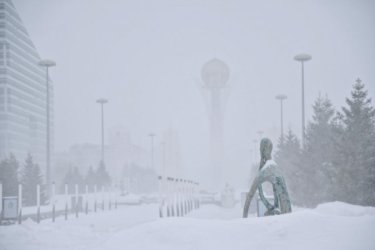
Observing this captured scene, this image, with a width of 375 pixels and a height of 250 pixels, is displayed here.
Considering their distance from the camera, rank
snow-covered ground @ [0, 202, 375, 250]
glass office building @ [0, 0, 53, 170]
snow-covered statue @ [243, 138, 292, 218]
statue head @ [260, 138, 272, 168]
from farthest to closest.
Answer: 1. glass office building @ [0, 0, 53, 170]
2. statue head @ [260, 138, 272, 168]
3. snow-covered statue @ [243, 138, 292, 218]
4. snow-covered ground @ [0, 202, 375, 250]

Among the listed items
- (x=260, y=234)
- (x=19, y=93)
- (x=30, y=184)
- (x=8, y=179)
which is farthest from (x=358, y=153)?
(x=19, y=93)

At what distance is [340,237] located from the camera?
978 cm

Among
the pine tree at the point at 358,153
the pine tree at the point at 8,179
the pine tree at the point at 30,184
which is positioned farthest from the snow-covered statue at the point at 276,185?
the pine tree at the point at 30,184

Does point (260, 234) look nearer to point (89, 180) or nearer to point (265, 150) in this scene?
point (265, 150)

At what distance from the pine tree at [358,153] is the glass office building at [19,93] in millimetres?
90927

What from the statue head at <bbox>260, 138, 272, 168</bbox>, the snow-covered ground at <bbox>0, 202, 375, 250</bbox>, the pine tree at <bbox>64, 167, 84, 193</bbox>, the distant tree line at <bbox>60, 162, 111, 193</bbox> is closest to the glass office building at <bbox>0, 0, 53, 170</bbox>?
the pine tree at <bbox>64, 167, 84, 193</bbox>

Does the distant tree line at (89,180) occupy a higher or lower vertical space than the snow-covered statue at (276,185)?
lower

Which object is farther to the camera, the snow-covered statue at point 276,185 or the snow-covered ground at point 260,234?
the snow-covered statue at point 276,185

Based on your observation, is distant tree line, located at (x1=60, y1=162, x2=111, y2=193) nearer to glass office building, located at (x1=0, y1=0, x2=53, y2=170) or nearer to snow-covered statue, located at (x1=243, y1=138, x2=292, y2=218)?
glass office building, located at (x1=0, y1=0, x2=53, y2=170)

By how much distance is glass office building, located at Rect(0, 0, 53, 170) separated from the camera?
114 m

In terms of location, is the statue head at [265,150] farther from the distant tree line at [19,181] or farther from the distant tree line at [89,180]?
the distant tree line at [89,180]

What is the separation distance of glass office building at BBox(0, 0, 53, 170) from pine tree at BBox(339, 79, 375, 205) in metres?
90.9

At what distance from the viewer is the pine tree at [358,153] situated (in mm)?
26344

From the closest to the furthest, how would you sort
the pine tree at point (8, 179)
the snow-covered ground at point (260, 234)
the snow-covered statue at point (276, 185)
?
the snow-covered ground at point (260, 234) → the snow-covered statue at point (276, 185) → the pine tree at point (8, 179)
